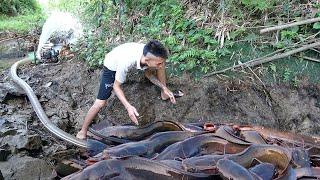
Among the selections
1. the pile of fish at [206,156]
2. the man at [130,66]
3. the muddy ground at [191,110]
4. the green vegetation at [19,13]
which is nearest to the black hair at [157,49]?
the man at [130,66]

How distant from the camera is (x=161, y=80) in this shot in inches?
255

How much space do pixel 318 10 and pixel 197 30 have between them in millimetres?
1985

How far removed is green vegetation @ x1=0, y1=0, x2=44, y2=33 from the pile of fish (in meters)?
14.1

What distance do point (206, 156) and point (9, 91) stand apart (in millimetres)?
5968

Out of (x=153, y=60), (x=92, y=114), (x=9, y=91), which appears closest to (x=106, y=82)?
(x=92, y=114)

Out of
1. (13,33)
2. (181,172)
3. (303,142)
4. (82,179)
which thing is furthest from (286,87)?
(13,33)

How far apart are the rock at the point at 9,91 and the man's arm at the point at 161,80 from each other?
3.24 meters

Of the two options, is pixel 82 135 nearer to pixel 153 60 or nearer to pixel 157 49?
pixel 153 60

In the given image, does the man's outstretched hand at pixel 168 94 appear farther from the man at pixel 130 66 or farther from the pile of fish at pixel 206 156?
the pile of fish at pixel 206 156

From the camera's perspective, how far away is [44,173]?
4668mm

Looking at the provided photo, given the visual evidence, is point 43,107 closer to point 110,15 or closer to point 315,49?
point 110,15

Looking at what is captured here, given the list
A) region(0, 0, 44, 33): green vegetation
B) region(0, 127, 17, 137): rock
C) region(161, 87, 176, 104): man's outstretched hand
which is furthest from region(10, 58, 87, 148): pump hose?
region(0, 0, 44, 33): green vegetation

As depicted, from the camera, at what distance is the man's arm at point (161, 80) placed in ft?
20.9

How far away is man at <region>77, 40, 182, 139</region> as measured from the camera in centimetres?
534
